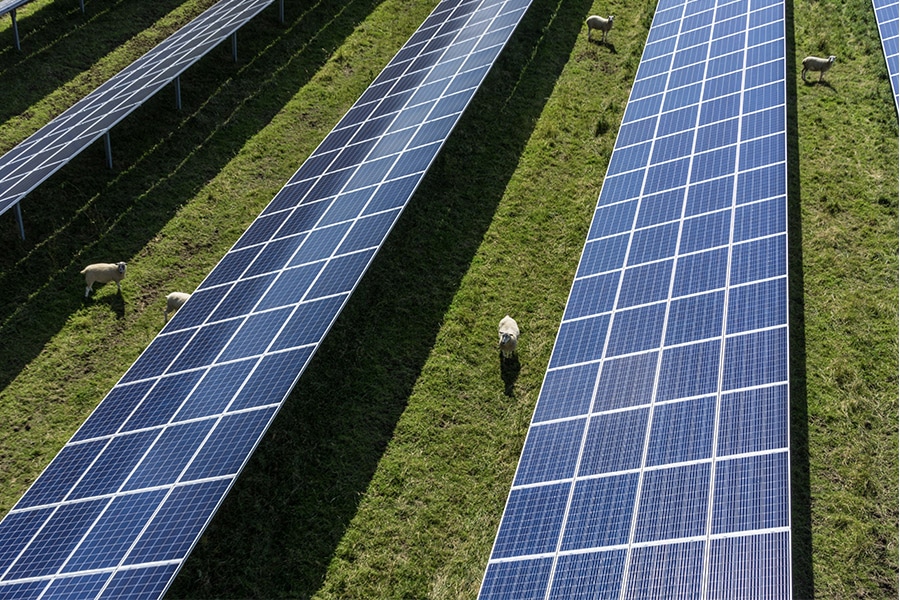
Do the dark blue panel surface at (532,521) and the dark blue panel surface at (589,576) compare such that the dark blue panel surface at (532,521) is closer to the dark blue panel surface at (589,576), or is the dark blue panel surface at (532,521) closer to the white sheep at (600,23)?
the dark blue panel surface at (589,576)

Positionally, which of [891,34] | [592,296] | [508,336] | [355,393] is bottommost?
[355,393]

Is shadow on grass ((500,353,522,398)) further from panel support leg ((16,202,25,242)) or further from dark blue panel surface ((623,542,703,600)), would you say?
panel support leg ((16,202,25,242))

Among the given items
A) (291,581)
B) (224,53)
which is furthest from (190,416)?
(224,53)

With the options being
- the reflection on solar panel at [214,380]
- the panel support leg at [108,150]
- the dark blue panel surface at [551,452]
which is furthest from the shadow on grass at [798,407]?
the panel support leg at [108,150]

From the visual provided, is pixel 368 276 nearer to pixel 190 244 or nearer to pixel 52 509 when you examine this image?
pixel 190 244

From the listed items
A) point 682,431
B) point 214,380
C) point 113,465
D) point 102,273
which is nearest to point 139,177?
point 102,273

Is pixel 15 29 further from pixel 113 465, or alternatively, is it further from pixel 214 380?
pixel 113 465

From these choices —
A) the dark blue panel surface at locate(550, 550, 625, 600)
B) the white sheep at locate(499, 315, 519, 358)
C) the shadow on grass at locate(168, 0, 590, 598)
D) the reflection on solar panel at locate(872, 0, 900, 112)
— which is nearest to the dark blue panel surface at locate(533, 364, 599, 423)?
the white sheep at locate(499, 315, 519, 358)
